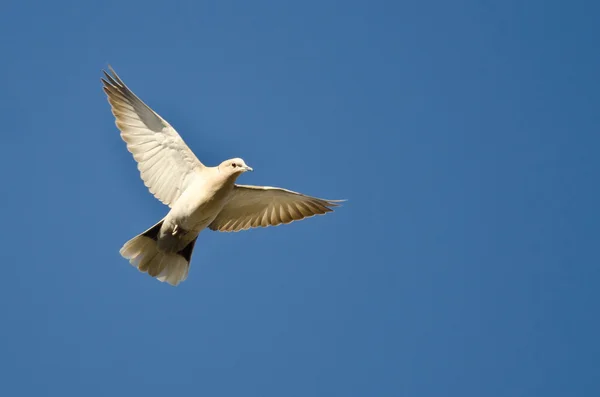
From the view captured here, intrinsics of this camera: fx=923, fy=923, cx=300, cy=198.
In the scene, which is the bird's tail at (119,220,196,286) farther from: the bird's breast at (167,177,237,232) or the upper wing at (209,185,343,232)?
the upper wing at (209,185,343,232)

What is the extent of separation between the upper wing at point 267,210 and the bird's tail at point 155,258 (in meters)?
0.73

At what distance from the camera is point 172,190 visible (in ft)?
46.5

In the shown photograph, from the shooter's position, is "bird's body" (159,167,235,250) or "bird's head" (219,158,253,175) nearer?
"bird's head" (219,158,253,175)

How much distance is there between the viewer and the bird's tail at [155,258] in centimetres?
1408

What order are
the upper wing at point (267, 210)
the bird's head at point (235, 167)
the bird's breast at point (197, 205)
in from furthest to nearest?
the upper wing at point (267, 210) < the bird's breast at point (197, 205) < the bird's head at point (235, 167)

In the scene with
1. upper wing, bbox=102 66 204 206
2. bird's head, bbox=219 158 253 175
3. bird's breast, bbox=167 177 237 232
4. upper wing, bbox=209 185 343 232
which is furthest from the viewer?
upper wing, bbox=209 185 343 232

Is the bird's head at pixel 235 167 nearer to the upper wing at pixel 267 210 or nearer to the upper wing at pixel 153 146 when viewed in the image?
the upper wing at pixel 153 146

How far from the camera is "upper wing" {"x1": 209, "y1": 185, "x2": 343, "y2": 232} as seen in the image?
14531 mm

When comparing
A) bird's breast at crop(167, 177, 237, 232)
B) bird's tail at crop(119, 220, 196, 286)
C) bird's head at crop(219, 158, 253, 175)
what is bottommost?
bird's tail at crop(119, 220, 196, 286)

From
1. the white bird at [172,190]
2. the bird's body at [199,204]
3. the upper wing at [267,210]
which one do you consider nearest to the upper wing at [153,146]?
the white bird at [172,190]

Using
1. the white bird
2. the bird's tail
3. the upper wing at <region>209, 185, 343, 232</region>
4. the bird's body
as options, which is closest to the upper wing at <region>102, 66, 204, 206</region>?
the white bird

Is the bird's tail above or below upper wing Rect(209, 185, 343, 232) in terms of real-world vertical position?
below

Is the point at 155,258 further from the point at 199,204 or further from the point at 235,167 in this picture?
the point at 235,167

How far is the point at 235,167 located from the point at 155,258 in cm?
214
